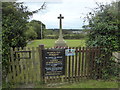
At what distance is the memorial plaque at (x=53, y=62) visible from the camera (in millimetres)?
3184

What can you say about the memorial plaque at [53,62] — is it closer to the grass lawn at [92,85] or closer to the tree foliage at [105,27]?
the grass lawn at [92,85]

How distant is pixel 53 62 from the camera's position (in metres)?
3.23

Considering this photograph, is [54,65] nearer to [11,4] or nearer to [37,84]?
[37,84]

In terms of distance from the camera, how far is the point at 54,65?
3.24 m

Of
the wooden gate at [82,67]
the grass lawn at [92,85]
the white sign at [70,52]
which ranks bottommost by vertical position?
the grass lawn at [92,85]

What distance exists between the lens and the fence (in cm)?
313

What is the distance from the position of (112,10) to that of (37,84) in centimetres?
359

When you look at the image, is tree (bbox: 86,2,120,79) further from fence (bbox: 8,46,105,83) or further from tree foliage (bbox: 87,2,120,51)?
fence (bbox: 8,46,105,83)

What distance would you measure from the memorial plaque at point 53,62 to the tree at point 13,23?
3.82ft

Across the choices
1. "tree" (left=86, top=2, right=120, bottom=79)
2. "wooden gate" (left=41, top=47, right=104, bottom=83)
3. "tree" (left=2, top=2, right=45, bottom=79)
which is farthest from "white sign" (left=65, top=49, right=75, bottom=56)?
"tree" (left=2, top=2, right=45, bottom=79)

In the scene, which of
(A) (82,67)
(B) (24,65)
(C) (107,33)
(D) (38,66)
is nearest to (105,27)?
(C) (107,33)

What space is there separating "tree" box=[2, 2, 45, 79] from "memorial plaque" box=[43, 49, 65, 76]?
45.9 inches

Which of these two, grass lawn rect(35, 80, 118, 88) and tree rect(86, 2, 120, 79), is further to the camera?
tree rect(86, 2, 120, 79)

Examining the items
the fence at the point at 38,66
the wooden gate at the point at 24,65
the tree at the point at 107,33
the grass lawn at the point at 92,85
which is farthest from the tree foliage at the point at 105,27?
the wooden gate at the point at 24,65
